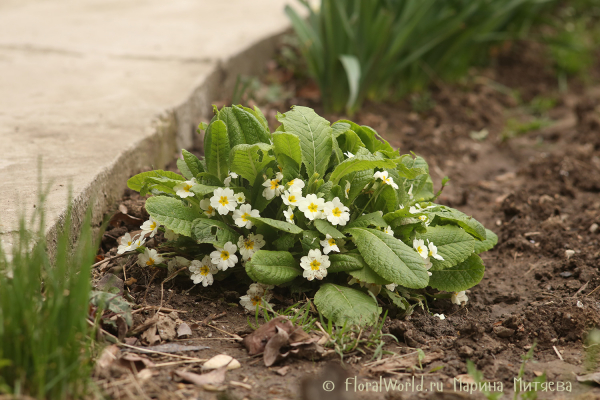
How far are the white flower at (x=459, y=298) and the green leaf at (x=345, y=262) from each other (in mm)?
434

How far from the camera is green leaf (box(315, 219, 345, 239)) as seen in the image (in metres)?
1.82

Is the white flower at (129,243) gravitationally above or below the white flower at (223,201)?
below

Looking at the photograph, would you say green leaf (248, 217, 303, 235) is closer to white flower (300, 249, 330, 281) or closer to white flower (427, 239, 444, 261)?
white flower (300, 249, 330, 281)

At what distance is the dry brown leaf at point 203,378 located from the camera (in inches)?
59.2

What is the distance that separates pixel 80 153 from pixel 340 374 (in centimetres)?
170

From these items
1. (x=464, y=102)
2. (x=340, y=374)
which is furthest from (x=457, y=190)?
(x=340, y=374)

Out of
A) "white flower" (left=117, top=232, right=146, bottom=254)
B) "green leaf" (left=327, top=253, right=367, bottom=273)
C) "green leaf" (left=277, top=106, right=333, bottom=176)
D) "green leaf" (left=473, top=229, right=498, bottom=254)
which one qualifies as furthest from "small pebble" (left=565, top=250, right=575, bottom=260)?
"white flower" (left=117, top=232, right=146, bottom=254)

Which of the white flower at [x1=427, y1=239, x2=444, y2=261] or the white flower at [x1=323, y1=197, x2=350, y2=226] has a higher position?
the white flower at [x1=323, y1=197, x2=350, y2=226]

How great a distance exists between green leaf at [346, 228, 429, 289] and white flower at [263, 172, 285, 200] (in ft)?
0.90

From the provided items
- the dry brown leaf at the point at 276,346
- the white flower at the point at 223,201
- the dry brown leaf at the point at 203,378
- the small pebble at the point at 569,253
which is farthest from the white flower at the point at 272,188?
the small pebble at the point at 569,253

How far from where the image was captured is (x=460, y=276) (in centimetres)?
204

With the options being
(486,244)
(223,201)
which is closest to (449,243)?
(486,244)

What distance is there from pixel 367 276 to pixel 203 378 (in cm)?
60

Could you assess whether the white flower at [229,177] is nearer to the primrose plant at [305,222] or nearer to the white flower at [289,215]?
the primrose plant at [305,222]
